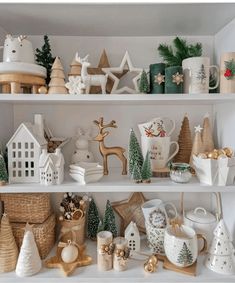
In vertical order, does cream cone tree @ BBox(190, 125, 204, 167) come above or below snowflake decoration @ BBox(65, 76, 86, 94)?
below

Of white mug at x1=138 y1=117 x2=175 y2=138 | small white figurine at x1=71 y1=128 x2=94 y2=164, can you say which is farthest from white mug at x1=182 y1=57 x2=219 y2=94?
small white figurine at x1=71 y1=128 x2=94 y2=164

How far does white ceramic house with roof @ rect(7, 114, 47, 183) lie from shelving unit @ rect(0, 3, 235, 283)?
4cm

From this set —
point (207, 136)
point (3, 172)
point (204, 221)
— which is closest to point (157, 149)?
point (207, 136)

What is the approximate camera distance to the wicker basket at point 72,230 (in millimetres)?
951

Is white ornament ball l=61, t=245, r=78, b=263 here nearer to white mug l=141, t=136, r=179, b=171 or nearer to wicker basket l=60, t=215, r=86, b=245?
wicker basket l=60, t=215, r=86, b=245

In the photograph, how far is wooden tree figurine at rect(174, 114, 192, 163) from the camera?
0.98 meters

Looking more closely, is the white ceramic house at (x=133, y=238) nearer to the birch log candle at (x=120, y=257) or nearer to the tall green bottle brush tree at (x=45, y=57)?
the birch log candle at (x=120, y=257)

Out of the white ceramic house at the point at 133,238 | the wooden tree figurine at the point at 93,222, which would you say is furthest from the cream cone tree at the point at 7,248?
the white ceramic house at the point at 133,238

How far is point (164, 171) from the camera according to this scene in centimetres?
90

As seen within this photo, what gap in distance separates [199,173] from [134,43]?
0.54m

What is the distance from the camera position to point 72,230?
950 mm

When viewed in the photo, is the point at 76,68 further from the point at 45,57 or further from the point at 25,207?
the point at 25,207

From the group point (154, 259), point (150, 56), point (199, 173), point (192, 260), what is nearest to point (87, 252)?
point (154, 259)

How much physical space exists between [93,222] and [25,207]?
0.26 metres
